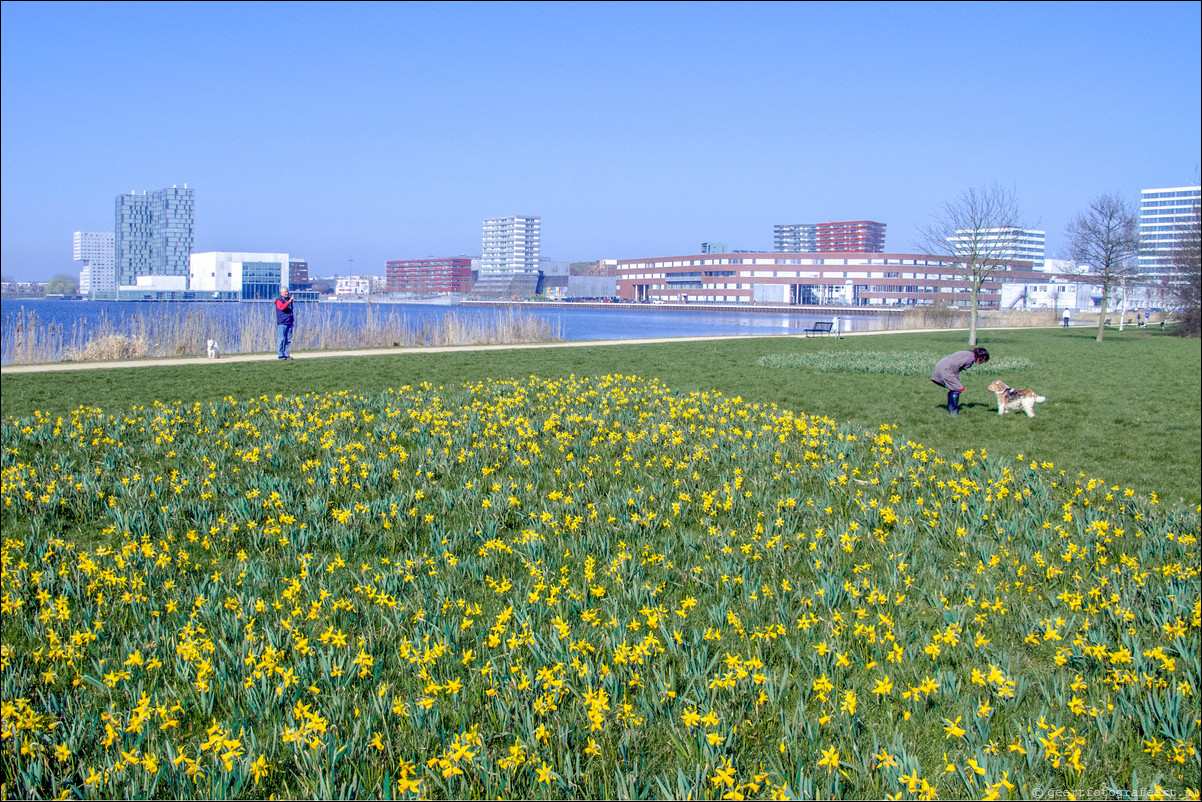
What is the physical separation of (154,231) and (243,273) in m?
89.5

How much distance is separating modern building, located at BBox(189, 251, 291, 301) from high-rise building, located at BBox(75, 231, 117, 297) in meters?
53.4

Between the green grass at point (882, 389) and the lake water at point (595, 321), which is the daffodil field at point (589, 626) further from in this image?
the lake water at point (595, 321)

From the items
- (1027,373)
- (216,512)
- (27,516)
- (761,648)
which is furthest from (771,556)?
(1027,373)

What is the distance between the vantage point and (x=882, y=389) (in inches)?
601

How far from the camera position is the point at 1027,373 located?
18062 mm

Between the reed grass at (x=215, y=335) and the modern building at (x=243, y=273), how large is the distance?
94891 millimetres

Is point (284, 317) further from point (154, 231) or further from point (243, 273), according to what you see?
point (154, 231)

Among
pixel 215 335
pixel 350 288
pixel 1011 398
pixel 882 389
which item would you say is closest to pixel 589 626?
pixel 1011 398

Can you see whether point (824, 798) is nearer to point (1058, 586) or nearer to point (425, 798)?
point (425, 798)

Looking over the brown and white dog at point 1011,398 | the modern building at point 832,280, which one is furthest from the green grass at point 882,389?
the modern building at point 832,280

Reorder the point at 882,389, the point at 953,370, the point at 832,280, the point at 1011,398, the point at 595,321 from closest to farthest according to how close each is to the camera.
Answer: the point at 953,370, the point at 1011,398, the point at 882,389, the point at 595,321, the point at 832,280

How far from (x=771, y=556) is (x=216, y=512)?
4.21 m

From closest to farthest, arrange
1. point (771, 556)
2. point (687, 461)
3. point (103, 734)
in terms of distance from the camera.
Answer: point (103, 734) < point (771, 556) < point (687, 461)

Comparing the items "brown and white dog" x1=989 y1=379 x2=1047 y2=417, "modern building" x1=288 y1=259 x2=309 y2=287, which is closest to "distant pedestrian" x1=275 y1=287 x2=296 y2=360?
"brown and white dog" x1=989 y1=379 x2=1047 y2=417
